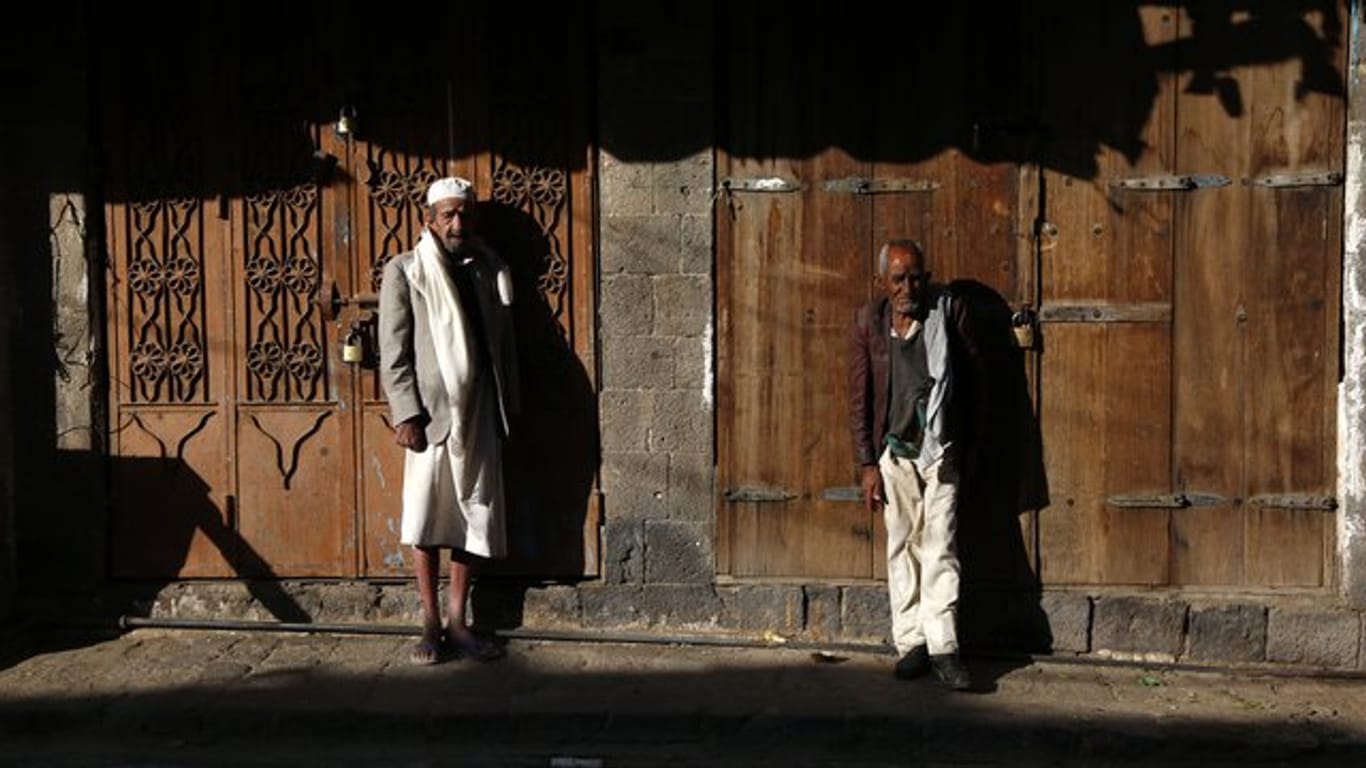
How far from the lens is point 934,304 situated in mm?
6504

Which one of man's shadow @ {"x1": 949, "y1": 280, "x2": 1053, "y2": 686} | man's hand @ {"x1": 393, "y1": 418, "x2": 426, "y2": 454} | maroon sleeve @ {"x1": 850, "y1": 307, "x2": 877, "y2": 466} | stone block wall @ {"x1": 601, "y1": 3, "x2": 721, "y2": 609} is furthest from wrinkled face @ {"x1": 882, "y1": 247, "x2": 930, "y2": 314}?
man's hand @ {"x1": 393, "y1": 418, "x2": 426, "y2": 454}

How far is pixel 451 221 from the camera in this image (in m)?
6.67

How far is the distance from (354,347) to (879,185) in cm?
258

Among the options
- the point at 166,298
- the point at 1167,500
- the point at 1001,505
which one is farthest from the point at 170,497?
the point at 1167,500

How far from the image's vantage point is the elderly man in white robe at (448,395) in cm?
664

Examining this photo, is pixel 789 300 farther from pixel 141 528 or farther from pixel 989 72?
pixel 141 528

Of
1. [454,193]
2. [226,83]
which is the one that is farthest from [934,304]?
[226,83]

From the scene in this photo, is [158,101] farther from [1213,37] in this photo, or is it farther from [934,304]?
[1213,37]

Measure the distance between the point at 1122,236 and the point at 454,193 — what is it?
3050 mm

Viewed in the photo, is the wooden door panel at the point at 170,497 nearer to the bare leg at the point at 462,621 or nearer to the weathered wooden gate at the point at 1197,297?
the bare leg at the point at 462,621

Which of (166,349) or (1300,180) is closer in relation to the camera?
(1300,180)

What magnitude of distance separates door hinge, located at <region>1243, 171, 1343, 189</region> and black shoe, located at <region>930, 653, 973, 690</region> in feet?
8.26

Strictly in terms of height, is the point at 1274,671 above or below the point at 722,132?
below

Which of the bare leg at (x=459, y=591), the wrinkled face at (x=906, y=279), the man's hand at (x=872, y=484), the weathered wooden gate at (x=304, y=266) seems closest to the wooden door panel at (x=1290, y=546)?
the man's hand at (x=872, y=484)
